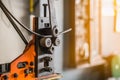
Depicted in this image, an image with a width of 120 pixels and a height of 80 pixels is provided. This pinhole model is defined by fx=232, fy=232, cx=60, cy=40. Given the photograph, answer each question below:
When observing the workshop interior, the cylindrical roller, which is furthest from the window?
the cylindrical roller

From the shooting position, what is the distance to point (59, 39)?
1062 millimetres

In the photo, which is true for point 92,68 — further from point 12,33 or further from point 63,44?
point 12,33

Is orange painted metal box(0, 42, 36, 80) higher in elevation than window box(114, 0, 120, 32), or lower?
lower

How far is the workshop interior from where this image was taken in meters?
1.00

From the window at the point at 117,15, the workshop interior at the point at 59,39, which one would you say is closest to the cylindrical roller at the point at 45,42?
the workshop interior at the point at 59,39

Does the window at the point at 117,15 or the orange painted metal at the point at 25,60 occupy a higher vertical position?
the window at the point at 117,15

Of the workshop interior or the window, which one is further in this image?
the window

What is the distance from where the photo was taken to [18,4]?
4.16 feet

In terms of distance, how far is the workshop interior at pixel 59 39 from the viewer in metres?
1.00

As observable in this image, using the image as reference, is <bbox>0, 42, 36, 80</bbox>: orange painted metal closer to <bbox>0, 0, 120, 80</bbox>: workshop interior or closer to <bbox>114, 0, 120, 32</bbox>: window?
<bbox>0, 0, 120, 80</bbox>: workshop interior

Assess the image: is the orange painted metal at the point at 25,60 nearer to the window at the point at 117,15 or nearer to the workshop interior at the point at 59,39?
the workshop interior at the point at 59,39

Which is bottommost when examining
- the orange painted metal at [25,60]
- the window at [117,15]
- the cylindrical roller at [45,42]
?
the orange painted metal at [25,60]

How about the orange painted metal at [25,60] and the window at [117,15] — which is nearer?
the orange painted metal at [25,60]

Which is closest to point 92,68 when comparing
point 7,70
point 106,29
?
point 106,29
